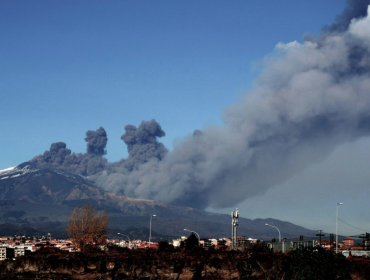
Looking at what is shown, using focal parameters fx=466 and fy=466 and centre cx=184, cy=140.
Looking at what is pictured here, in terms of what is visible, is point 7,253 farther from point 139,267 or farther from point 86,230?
point 139,267

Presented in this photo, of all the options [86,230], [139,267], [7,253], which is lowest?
[7,253]

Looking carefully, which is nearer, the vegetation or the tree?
the vegetation

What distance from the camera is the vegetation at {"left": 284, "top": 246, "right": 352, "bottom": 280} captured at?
160 feet

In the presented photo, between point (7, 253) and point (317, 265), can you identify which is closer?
point (317, 265)

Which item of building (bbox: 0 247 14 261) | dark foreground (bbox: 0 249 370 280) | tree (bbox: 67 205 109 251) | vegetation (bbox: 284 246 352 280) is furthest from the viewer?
building (bbox: 0 247 14 261)

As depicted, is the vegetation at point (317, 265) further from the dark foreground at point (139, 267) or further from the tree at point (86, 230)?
the tree at point (86, 230)

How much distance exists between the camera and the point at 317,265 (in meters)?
49.5

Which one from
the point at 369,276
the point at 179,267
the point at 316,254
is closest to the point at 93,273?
the point at 179,267

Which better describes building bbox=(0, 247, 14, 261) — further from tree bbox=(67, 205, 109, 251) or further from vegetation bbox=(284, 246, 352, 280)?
vegetation bbox=(284, 246, 352, 280)

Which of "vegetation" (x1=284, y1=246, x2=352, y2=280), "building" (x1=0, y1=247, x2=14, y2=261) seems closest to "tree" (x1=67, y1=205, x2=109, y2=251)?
"building" (x1=0, y1=247, x2=14, y2=261)

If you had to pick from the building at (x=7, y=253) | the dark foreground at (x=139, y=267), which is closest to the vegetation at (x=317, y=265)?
the dark foreground at (x=139, y=267)

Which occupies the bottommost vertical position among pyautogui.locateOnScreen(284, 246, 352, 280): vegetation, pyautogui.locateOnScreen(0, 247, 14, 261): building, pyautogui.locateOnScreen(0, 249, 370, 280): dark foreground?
pyautogui.locateOnScreen(0, 247, 14, 261): building

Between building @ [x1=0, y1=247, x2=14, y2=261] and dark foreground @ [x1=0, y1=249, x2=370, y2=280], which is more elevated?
dark foreground @ [x1=0, y1=249, x2=370, y2=280]

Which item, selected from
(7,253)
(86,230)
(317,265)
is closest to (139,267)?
(317,265)
